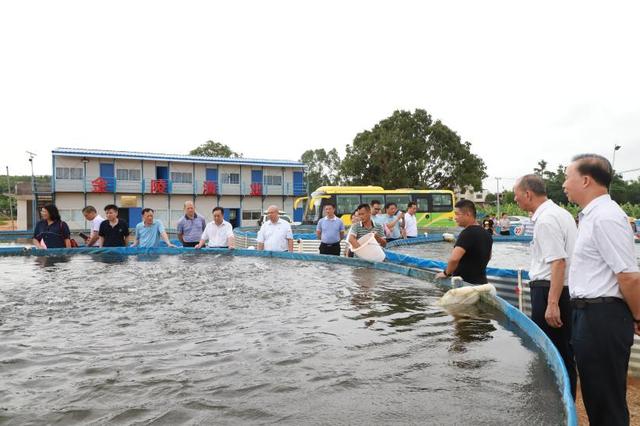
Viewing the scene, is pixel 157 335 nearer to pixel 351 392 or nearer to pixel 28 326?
pixel 28 326

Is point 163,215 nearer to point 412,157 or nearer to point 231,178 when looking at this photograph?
point 231,178

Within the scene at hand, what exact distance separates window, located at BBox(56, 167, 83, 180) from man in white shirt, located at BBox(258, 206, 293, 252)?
→ 29.5 metres

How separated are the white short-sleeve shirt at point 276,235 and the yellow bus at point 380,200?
48.7 feet

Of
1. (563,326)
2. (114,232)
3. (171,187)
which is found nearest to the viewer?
(563,326)

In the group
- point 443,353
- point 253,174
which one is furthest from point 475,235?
point 253,174

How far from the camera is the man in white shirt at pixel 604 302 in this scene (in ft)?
8.68

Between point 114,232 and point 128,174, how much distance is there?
94.0 ft

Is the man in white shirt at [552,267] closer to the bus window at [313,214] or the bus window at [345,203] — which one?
the bus window at [313,214]

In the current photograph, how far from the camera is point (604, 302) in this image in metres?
2.73

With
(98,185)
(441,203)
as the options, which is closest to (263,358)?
(441,203)

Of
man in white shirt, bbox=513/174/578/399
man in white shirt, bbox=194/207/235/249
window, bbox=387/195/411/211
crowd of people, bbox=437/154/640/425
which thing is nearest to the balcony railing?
window, bbox=387/195/411/211

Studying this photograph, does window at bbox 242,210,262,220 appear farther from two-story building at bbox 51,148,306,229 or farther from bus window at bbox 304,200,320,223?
bus window at bbox 304,200,320,223

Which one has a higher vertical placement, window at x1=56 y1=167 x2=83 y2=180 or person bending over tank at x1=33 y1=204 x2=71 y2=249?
window at x1=56 y1=167 x2=83 y2=180

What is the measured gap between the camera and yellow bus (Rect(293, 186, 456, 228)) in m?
25.8
